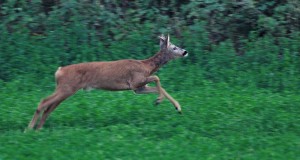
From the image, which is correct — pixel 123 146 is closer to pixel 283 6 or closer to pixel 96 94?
pixel 96 94

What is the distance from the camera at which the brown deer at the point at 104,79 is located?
10250 mm

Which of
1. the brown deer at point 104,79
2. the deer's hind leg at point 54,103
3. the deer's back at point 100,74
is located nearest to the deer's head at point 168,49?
the brown deer at point 104,79

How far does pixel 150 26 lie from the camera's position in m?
15.1

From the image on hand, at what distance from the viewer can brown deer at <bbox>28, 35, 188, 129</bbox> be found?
33.6 feet

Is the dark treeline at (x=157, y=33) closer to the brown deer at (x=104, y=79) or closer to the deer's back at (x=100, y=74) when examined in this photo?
the brown deer at (x=104, y=79)

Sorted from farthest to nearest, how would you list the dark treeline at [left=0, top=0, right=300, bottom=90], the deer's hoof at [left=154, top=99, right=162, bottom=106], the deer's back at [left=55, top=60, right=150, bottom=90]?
1. the dark treeline at [left=0, top=0, right=300, bottom=90]
2. the deer's hoof at [left=154, top=99, right=162, bottom=106]
3. the deer's back at [left=55, top=60, right=150, bottom=90]

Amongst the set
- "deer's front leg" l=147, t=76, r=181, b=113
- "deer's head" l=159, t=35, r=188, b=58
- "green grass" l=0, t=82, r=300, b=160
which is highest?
"deer's head" l=159, t=35, r=188, b=58

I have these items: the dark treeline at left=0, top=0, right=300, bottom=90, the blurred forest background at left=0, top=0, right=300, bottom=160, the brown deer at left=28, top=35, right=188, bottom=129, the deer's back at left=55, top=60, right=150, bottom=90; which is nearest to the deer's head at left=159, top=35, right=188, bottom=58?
the brown deer at left=28, top=35, right=188, bottom=129

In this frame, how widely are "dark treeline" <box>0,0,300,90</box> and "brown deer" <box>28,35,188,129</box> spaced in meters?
2.44

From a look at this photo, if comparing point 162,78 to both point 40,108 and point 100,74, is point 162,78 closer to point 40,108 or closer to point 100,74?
point 100,74

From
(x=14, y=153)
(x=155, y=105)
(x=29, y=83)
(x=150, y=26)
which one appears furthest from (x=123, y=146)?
(x=150, y=26)

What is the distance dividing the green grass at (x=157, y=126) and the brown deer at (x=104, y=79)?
0.26 m

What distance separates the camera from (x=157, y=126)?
984cm

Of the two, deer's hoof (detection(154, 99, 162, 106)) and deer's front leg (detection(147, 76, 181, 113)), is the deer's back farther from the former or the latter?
deer's hoof (detection(154, 99, 162, 106))
